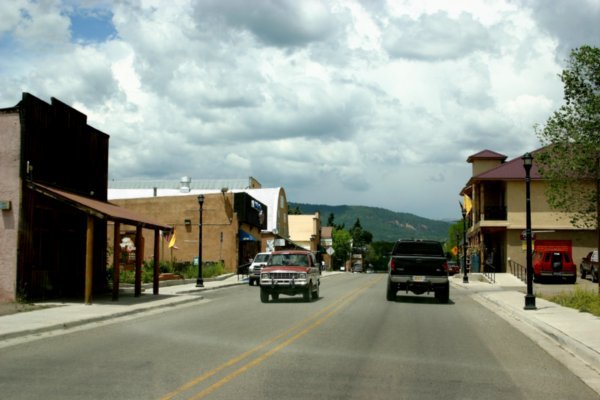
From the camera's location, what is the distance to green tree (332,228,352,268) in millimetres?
143500

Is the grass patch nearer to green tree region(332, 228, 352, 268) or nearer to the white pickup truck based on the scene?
the white pickup truck

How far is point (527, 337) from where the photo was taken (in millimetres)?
15852

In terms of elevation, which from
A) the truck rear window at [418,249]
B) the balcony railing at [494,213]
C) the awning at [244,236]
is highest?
the balcony railing at [494,213]

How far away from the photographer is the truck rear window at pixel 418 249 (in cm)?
2716

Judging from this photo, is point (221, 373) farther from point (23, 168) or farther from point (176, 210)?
point (176, 210)

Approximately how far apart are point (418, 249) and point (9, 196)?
48.4 feet

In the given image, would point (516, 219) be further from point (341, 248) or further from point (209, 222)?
point (341, 248)

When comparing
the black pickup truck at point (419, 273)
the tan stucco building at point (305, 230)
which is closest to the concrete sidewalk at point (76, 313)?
the black pickup truck at point (419, 273)

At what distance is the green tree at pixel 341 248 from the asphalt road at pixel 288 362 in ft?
408

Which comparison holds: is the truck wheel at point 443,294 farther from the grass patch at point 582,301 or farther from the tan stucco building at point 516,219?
the tan stucco building at point 516,219

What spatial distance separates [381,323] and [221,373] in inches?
333

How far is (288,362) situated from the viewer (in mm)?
11281

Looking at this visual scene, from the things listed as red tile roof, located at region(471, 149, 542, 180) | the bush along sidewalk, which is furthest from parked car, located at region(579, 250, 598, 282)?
the bush along sidewalk

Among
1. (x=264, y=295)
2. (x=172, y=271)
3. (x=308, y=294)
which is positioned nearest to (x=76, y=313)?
(x=264, y=295)
